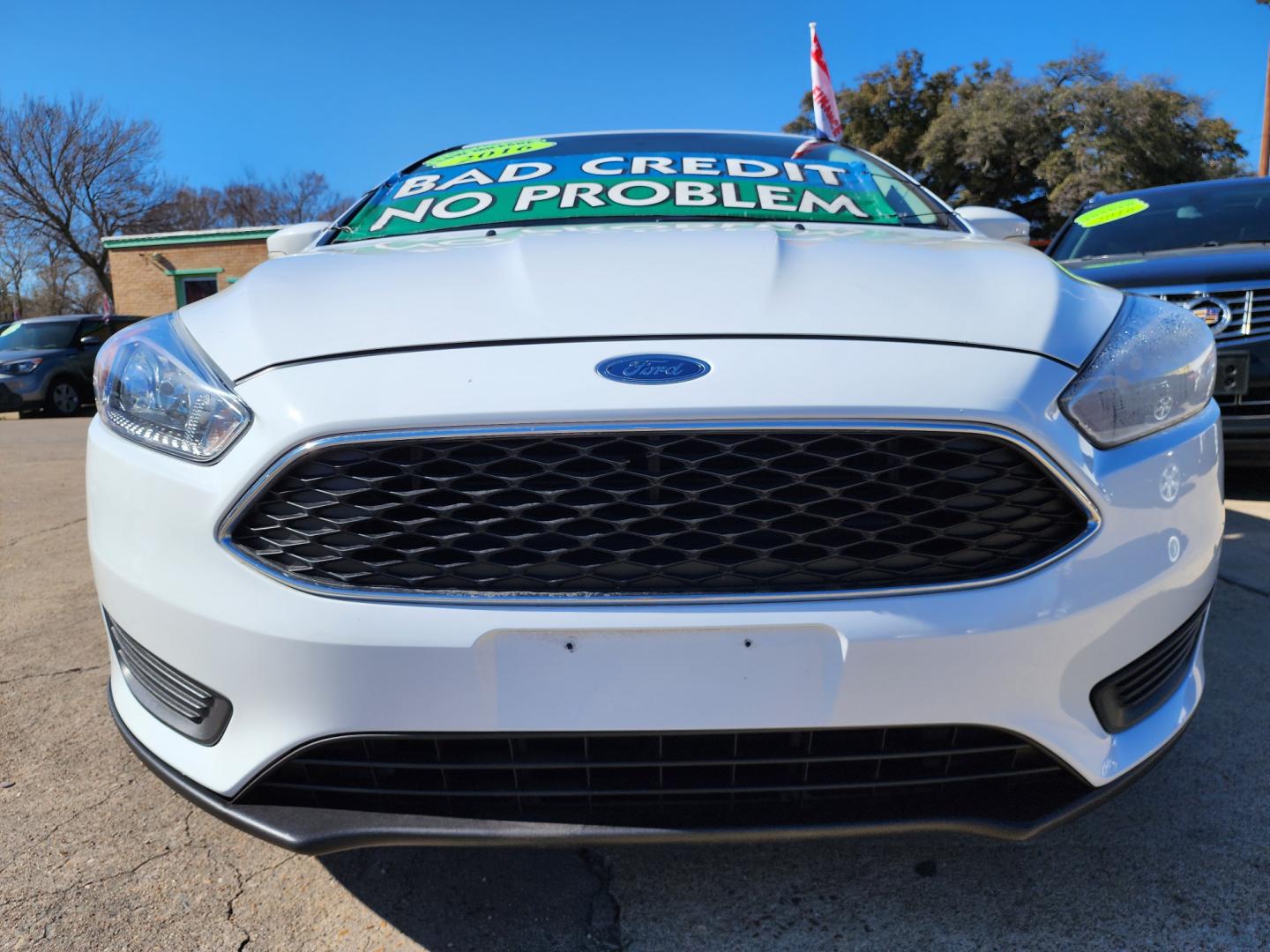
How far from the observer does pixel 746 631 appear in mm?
1130

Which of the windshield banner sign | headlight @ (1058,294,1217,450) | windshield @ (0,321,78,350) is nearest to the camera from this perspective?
headlight @ (1058,294,1217,450)

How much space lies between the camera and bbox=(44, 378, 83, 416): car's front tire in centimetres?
1174

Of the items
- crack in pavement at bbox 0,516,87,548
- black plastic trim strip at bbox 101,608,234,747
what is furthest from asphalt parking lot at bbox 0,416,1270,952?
crack in pavement at bbox 0,516,87,548

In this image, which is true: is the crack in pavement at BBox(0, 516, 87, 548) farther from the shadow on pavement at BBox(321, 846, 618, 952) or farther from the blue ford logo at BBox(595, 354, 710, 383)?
the blue ford logo at BBox(595, 354, 710, 383)

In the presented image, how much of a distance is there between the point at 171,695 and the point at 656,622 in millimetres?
745

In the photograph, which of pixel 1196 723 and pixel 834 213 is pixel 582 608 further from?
pixel 1196 723

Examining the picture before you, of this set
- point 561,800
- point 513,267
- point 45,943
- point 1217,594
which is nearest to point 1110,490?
point 561,800

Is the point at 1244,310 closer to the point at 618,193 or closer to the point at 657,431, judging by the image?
the point at 618,193

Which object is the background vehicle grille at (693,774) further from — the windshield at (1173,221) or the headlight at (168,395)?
the windshield at (1173,221)

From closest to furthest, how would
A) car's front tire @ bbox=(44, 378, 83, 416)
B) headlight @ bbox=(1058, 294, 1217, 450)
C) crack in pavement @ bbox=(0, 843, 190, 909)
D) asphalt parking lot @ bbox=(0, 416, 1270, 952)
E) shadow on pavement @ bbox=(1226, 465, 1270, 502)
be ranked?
headlight @ bbox=(1058, 294, 1217, 450) < asphalt parking lot @ bbox=(0, 416, 1270, 952) < crack in pavement @ bbox=(0, 843, 190, 909) < shadow on pavement @ bbox=(1226, 465, 1270, 502) < car's front tire @ bbox=(44, 378, 83, 416)

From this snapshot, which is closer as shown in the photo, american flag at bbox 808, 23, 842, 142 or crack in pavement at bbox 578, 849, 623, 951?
crack in pavement at bbox 578, 849, 623, 951

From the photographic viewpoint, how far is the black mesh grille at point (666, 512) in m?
1.18

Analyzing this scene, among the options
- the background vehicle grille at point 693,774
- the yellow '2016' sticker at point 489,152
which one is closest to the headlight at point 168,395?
the background vehicle grille at point 693,774

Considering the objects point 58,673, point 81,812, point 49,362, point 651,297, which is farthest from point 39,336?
point 651,297
